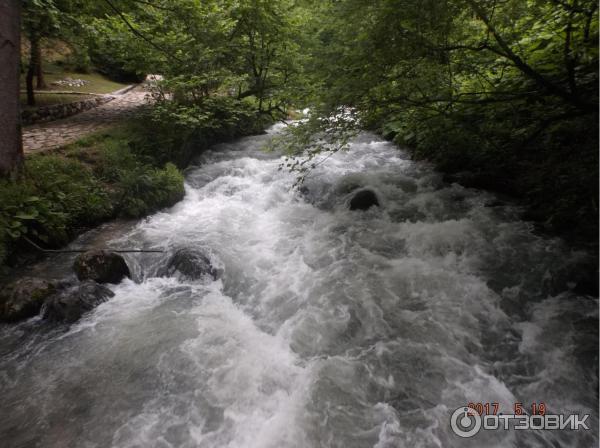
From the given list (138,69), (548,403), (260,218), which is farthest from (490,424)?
(138,69)

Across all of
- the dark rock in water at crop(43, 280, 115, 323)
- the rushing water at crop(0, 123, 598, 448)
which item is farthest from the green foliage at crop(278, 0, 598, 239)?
the dark rock in water at crop(43, 280, 115, 323)

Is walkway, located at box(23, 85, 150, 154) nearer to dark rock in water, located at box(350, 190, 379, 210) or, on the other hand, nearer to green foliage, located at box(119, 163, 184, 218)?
green foliage, located at box(119, 163, 184, 218)

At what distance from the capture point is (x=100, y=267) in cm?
573

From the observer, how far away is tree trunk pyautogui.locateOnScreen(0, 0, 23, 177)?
221 inches

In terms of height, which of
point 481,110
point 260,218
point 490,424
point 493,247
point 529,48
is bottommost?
point 260,218

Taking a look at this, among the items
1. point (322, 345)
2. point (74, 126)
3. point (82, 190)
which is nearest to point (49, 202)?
point (82, 190)

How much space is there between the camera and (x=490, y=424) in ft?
11.2

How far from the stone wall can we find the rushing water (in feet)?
20.8

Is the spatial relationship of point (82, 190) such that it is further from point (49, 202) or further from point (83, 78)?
point (83, 78)

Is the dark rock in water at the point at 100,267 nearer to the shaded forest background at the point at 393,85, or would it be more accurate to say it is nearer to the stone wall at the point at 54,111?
the shaded forest background at the point at 393,85

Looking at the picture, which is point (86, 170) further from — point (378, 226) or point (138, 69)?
point (378, 226)

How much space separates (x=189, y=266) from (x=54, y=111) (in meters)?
9.31

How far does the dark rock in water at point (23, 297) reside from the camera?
Result: 15.9 feet

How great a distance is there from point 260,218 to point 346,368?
4981 millimetres
